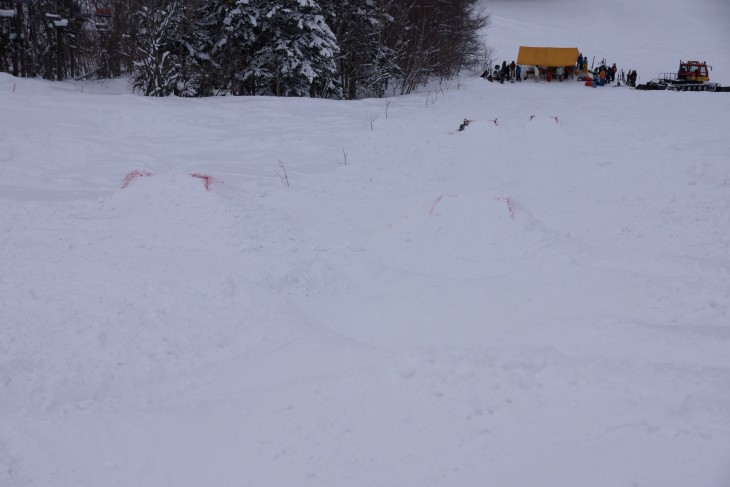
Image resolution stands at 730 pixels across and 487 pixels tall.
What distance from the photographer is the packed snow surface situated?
349 centimetres

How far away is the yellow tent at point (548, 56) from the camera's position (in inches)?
1244

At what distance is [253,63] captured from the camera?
2011 cm

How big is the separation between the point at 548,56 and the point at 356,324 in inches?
1217

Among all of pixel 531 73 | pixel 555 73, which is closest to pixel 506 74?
pixel 531 73

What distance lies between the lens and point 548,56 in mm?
32000

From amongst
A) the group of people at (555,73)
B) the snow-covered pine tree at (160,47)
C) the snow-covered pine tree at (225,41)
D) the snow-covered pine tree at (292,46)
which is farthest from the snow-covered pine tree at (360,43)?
the group of people at (555,73)

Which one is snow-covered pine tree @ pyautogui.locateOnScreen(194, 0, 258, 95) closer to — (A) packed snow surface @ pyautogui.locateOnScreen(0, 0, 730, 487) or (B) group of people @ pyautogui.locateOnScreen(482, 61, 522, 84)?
(A) packed snow surface @ pyautogui.locateOnScreen(0, 0, 730, 487)

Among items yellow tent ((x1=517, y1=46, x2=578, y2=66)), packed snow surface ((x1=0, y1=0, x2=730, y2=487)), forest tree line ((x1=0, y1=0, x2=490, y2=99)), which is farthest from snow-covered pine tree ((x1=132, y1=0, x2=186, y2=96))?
yellow tent ((x1=517, y1=46, x2=578, y2=66))

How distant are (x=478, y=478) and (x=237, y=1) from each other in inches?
736

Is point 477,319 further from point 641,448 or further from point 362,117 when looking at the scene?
point 362,117

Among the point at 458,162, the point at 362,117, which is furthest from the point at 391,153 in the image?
the point at 362,117

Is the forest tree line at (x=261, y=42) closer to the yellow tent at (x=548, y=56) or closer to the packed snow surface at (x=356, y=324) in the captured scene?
the yellow tent at (x=548, y=56)

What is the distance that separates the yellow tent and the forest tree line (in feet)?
10.3

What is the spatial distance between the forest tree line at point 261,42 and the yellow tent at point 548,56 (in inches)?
124
